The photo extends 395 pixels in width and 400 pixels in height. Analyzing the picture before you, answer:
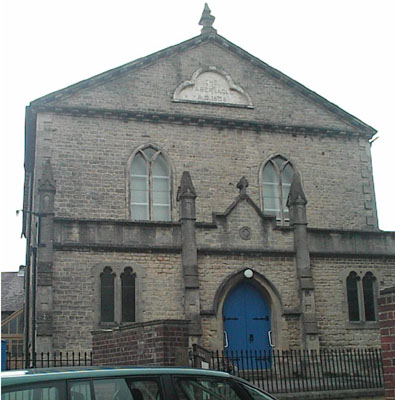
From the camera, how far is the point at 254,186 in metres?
24.0

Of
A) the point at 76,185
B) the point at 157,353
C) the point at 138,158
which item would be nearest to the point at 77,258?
the point at 76,185

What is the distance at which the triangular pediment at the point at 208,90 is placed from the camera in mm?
23312

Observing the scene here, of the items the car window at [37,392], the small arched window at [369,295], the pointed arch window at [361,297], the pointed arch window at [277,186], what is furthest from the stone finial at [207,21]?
the car window at [37,392]

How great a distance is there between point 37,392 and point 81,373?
0.41 m

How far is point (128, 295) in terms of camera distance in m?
19.1

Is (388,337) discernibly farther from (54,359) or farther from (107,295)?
(107,295)

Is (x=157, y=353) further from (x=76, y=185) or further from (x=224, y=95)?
(x=224, y=95)

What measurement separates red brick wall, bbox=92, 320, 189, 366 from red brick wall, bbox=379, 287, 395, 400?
5.62 meters

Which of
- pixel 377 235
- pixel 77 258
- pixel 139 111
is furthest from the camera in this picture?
pixel 139 111

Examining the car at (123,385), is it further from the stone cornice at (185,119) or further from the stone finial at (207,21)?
the stone finial at (207,21)

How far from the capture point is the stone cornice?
2258cm

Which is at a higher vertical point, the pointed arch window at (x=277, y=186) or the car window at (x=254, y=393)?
the pointed arch window at (x=277, y=186)

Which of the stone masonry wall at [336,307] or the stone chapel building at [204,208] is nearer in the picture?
the stone chapel building at [204,208]

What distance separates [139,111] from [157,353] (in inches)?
510
